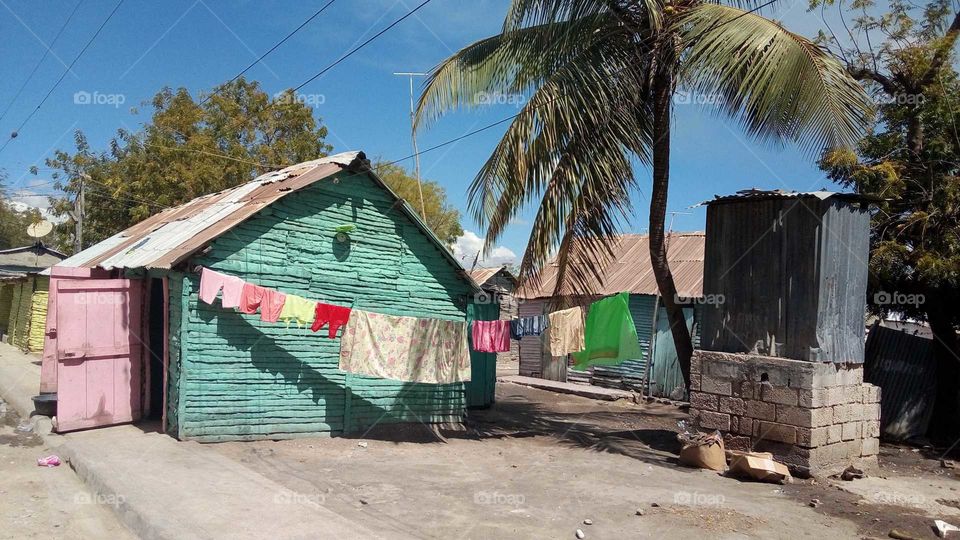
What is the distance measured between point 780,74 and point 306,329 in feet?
23.5

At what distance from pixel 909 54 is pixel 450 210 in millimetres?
32128

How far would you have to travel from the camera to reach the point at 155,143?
891 inches

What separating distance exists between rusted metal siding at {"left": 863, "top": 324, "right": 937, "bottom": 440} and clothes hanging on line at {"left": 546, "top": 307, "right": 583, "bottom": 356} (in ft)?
18.8

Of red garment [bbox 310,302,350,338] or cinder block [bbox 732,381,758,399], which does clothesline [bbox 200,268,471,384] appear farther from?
cinder block [bbox 732,381,758,399]

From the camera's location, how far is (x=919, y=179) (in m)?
11.5

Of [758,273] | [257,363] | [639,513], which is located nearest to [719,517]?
[639,513]

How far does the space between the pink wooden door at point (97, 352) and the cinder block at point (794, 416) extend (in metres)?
8.95

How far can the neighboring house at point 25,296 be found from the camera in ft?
62.1

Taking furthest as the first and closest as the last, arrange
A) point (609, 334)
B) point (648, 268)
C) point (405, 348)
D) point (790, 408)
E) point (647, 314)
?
point (648, 268), point (647, 314), point (609, 334), point (405, 348), point (790, 408)

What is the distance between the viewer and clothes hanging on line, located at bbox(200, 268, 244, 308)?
28.5 feet

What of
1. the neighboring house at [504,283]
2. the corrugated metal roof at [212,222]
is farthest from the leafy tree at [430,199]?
the corrugated metal roof at [212,222]

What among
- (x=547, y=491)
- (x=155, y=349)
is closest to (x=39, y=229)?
(x=155, y=349)

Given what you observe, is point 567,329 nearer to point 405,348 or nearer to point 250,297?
point 405,348

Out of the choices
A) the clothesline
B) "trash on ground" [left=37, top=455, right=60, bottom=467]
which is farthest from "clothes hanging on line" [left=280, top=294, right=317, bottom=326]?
"trash on ground" [left=37, top=455, right=60, bottom=467]
